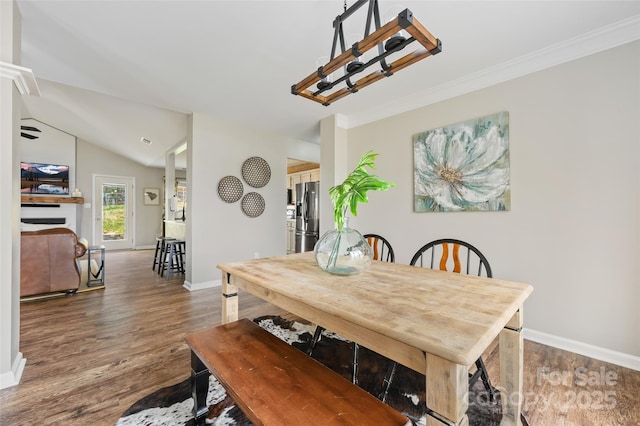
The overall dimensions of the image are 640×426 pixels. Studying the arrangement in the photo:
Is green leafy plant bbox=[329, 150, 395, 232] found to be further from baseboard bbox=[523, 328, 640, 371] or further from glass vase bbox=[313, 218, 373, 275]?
baseboard bbox=[523, 328, 640, 371]

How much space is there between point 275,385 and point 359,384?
90 cm

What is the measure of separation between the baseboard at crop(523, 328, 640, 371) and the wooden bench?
213cm

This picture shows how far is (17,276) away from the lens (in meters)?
1.74

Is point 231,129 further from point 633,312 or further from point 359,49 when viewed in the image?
point 633,312

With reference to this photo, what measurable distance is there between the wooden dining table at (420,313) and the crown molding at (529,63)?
2036 millimetres

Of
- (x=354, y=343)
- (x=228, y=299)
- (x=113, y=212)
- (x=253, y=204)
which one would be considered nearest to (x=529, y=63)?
(x=354, y=343)

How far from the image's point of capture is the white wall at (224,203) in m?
3.64

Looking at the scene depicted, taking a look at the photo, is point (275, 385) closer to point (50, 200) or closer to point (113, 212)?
point (50, 200)

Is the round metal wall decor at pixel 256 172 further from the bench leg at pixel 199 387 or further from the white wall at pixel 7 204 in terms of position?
the bench leg at pixel 199 387

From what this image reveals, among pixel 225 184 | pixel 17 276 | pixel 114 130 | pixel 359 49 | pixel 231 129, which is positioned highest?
pixel 114 130

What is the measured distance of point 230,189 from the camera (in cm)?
396

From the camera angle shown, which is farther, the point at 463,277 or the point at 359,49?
the point at 463,277

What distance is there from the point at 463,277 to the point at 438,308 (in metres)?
0.57

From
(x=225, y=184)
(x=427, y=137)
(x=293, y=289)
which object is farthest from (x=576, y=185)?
(x=225, y=184)
